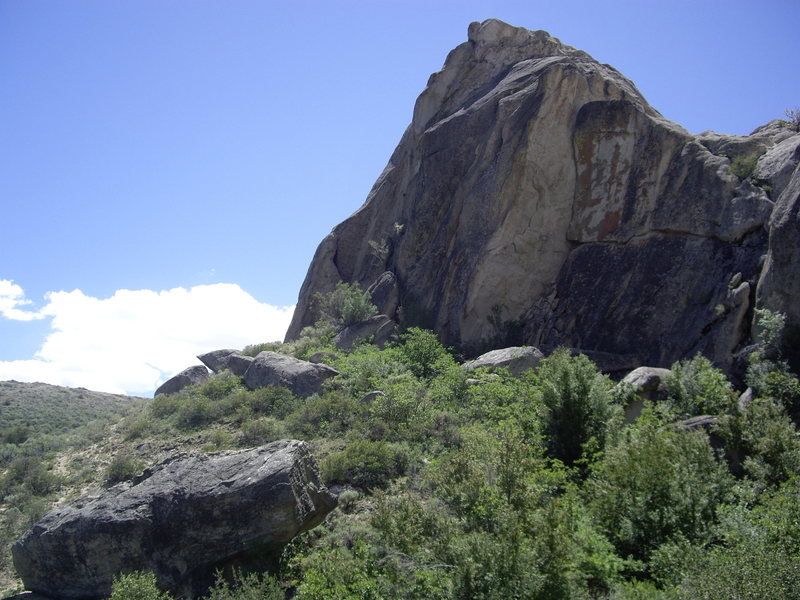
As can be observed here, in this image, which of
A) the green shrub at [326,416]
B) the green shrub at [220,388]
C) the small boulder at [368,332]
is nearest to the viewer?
the green shrub at [326,416]

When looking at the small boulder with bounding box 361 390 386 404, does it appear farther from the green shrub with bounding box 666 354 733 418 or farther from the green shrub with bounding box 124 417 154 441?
the green shrub with bounding box 124 417 154 441

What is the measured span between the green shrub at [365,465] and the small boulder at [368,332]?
38.6 feet

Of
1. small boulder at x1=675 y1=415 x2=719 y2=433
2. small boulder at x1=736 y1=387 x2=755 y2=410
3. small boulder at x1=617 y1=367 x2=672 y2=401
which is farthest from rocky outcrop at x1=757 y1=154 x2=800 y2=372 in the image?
small boulder at x1=675 y1=415 x2=719 y2=433

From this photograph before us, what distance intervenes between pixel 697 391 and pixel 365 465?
24.8ft

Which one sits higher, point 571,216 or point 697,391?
point 571,216

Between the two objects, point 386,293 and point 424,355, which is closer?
point 424,355

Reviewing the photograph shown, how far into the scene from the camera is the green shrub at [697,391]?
44.3ft

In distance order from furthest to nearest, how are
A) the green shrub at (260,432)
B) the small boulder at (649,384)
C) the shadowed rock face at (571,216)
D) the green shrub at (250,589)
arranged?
1. the shadowed rock face at (571,216)
2. the green shrub at (260,432)
3. the small boulder at (649,384)
4. the green shrub at (250,589)

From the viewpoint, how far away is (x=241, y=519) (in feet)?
34.0

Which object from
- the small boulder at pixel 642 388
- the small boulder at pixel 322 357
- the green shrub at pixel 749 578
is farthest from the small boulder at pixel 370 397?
the green shrub at pixel 749 578

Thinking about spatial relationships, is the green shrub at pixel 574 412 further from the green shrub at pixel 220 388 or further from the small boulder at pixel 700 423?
the green shrub at pixel 220 388

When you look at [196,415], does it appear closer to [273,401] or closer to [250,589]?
[273,401]

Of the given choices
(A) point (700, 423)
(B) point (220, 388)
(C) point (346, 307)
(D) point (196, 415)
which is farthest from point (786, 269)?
(B) point (220, 388)

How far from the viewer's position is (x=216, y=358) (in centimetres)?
2980
